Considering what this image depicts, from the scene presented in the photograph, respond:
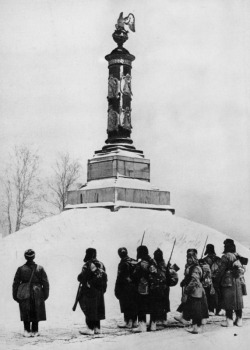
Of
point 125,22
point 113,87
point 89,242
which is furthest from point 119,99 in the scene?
point 89,242

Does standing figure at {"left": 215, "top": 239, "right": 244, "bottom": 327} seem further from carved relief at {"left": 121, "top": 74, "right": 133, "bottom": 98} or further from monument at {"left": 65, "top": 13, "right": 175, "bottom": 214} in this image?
carved relief at {"left": 121, "top": 74, "right": 133, "bottom": 98}

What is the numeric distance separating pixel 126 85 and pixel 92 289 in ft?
41.5

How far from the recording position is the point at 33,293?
9242 mm

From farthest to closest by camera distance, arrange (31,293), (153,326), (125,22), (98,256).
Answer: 1. (125,22)
2. (98,256)
3. (153,326)
4. (31,293)

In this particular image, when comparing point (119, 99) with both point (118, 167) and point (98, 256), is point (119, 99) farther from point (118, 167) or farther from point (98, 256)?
point (98, 256)

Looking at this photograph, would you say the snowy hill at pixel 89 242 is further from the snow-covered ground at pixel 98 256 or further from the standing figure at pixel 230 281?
the standing figure at pixel 230 281

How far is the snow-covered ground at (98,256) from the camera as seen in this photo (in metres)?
9.16

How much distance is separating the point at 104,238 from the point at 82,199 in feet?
12.4

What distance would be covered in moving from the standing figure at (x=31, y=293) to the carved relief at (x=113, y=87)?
12434 mm

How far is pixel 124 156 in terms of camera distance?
798 inches

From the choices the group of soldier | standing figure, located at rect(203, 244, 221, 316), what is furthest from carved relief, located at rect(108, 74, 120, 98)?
the group of soldier

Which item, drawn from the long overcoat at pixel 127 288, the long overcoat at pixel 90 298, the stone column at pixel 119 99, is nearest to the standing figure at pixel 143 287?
the long overcoat at pixel 127 288

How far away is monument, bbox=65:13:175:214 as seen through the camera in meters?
19.7

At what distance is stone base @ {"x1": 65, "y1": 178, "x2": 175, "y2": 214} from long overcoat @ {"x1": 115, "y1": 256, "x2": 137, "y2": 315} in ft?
28.1
